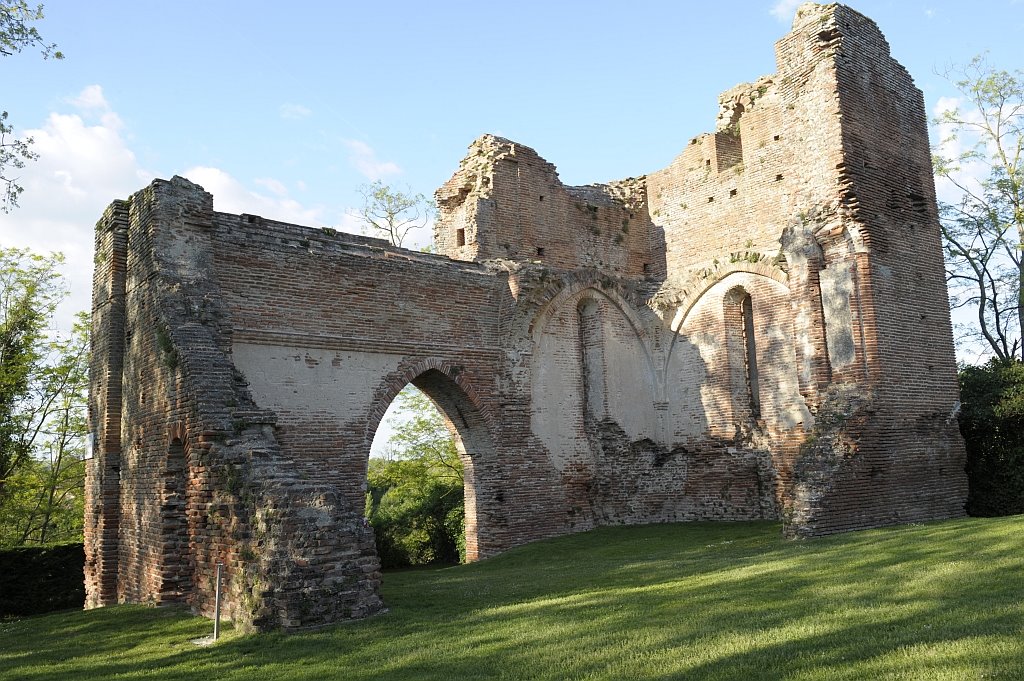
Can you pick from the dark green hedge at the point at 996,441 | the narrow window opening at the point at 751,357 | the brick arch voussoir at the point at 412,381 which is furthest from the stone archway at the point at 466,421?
the dark green hedge at the point at 996,441

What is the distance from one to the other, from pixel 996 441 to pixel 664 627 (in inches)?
404

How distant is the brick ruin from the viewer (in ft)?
32.8

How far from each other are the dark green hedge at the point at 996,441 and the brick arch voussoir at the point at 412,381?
8.13 metres

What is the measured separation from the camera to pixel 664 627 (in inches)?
234

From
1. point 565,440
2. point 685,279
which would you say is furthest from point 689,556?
point 685,279

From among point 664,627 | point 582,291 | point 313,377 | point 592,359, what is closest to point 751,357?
point 592,359

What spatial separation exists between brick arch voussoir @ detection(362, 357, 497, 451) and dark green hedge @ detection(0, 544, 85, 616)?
5.81 metres

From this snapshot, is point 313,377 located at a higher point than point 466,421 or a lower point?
higher

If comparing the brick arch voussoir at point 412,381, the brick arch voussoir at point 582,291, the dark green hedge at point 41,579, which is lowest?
the dark green hedge at point 41,579

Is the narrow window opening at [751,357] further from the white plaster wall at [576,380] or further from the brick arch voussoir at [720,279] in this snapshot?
the white plaster wall at [576,380]

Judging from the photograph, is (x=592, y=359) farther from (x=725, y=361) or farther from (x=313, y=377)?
(x=313, y=377)

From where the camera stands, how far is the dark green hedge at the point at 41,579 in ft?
43.2

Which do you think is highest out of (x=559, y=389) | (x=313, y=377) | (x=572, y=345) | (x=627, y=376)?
(x=572, y=345)

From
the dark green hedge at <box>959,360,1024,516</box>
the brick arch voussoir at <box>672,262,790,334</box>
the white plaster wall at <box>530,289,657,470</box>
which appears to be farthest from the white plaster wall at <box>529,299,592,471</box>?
the dark green hedge at <box>959,360,1024,516</box>
